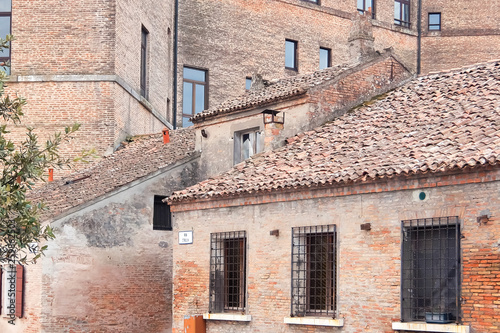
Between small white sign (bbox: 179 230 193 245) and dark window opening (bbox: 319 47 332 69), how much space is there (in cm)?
1897

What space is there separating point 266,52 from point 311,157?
58.0ft

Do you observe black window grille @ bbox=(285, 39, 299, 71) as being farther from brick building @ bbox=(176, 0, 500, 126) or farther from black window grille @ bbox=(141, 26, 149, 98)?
black window grille @ bbox=(141, 26, 149, 98)

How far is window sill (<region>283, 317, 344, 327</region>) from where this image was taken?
544 inches

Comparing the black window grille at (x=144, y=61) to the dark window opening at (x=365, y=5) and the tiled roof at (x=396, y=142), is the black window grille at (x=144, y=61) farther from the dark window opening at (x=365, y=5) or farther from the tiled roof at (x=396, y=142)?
the dark window opening at (x=365, y=5)

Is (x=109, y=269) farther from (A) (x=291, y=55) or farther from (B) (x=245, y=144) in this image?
(A) (x=291, y=55)

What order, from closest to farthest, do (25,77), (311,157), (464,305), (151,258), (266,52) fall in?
1. (464,305)
2. (311,157)
3. (151,258)
4. (25,77)
5. (266,52)

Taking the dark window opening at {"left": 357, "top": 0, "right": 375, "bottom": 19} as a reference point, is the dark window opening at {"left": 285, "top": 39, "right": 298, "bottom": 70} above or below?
below

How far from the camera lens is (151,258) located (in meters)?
20.6

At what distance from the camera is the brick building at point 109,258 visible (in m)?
19.2

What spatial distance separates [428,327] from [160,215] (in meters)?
9.95

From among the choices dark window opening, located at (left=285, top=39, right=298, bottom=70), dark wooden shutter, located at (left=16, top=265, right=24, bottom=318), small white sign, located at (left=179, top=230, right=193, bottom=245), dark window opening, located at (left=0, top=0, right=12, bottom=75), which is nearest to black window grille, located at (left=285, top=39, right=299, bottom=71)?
dark window opening, located at (left=285, top=39, right=298, bottom=70)

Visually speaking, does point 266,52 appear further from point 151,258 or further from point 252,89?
point 151,258

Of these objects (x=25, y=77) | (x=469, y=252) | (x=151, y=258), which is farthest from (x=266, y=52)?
(x=469, y=252)

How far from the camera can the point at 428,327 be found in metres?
12.4
